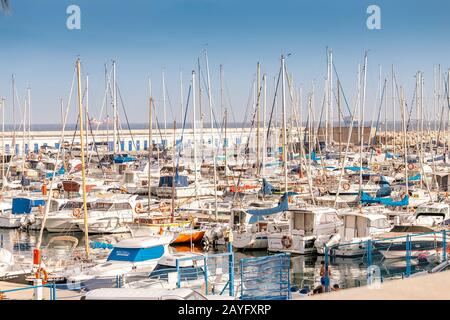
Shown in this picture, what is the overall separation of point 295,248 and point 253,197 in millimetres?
12570

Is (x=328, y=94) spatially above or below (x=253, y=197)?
above

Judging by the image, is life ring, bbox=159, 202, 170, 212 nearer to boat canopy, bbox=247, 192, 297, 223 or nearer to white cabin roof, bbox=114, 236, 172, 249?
boat canopy, bbox=247, 192, 297, 223

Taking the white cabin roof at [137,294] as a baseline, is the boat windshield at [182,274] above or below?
below

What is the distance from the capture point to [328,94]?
6178 cm

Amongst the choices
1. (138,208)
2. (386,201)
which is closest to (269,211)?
(386,201)

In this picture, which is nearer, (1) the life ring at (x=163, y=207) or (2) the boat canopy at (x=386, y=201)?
(2) the boat canopy at (x=386, y=201)

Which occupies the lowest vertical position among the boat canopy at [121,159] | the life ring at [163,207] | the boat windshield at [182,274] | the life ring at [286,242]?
the life ring at [286,242]

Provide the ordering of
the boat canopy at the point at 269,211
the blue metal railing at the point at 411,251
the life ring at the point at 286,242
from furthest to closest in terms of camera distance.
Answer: the boat canopy at the point at 269,211, the life ring at the point at 286,242, the blue metal railing at the point at 411,251

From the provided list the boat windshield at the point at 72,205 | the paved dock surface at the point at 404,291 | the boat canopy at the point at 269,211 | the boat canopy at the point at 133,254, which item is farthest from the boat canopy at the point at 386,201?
the paved dock surface at the point at 404,291

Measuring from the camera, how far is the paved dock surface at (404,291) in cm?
1220

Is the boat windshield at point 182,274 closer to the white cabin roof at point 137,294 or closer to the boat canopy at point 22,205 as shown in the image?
the white cabin roof at point 137,294

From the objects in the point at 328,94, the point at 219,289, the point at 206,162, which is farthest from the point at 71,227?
the point at 328,94

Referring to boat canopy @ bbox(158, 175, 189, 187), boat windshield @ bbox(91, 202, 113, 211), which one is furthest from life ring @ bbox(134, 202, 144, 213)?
boat canopy @ bbox(158, 175, 189, 187)
